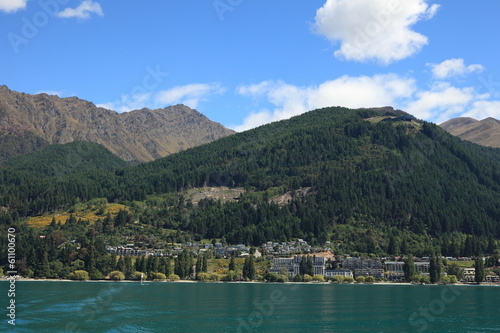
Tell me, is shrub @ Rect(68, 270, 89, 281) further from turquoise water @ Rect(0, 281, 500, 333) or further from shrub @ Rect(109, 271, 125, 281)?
turquoise water @ Rect(0, 281, 500, 333)

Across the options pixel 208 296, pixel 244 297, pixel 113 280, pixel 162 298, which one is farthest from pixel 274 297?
pixel 113 280

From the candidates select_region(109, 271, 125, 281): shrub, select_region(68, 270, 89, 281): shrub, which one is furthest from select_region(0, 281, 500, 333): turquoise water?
select_region(68, 270, 89, 281): shrub

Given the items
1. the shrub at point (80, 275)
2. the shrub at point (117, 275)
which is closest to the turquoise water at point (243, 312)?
the shrub at point (117, 275)

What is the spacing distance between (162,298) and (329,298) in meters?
41.9

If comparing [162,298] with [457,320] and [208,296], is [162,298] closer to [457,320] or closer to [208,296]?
[208,296]

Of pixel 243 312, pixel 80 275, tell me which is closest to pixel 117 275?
pixel 80 275

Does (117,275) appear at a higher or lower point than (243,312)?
higher

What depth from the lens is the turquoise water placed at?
9094 cm

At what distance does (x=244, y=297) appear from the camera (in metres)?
136

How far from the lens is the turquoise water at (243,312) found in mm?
90938

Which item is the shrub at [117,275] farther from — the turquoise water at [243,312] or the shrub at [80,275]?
the turquoise water at [243,312]

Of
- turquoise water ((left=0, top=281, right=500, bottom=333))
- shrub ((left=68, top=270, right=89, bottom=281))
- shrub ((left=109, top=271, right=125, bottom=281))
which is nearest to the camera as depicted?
turquoise water ((left=0, top=281, right=500, bottom=333))

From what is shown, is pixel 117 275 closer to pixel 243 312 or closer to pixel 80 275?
pixel 80 275

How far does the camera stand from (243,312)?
107m
